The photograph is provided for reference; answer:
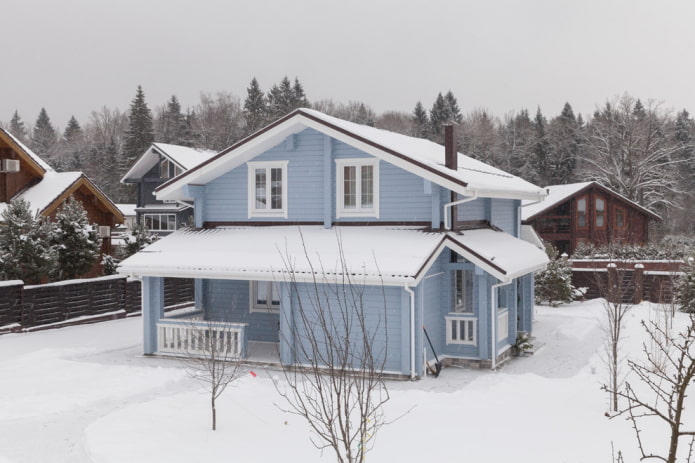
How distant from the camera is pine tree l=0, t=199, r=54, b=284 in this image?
65.6 feet

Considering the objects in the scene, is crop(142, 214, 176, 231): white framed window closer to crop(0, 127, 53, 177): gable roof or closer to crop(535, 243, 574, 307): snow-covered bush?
crop(0, 127, 53, 177): gable roof

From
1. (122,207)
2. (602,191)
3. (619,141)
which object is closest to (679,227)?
(619,141)

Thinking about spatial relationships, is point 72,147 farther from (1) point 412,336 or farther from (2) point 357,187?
(1) point 412,336

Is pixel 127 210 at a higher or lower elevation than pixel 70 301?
higher

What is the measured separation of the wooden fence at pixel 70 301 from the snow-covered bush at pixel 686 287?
1819 centimetres

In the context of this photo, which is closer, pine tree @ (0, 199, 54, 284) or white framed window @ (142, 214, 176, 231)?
pine tree @ (0, 199, 54, 284)

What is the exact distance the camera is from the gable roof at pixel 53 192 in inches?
997

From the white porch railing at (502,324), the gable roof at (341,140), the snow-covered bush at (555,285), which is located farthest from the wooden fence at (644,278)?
the gable roof at (341,140)

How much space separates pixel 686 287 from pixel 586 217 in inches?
766

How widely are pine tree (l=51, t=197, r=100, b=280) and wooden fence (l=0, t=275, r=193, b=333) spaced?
3.29 feet

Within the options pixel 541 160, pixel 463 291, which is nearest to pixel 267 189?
pixel 463 291

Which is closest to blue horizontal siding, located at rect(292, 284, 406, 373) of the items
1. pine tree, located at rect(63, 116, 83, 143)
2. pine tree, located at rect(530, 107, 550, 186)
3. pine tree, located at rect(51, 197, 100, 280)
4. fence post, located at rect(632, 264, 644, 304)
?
pine tree, located at rect(51, 197, 100, 280)

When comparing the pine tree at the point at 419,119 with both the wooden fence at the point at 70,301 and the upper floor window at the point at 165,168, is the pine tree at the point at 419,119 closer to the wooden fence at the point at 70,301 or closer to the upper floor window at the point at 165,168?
the upper floor window at the point at 165,168

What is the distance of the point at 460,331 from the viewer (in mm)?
16453
